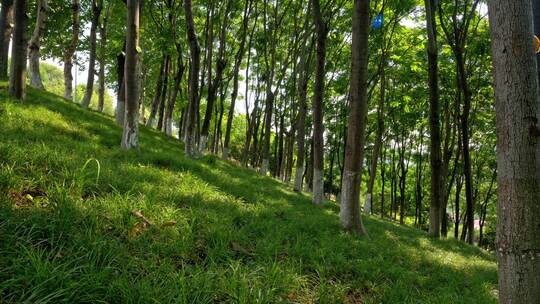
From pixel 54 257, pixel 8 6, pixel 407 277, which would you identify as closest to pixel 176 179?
pixel 54 257

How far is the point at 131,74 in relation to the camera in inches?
303

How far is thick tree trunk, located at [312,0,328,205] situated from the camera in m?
9.56

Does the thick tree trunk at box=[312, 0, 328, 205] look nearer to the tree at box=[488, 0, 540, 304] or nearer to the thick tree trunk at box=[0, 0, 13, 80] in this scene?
the tree at box=[488, 0, 540, 304]

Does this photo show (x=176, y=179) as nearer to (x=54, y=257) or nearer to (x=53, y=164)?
(x=53, y=164)

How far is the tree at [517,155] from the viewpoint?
6.40 ft

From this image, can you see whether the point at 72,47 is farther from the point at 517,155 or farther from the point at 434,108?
the point at 517,155

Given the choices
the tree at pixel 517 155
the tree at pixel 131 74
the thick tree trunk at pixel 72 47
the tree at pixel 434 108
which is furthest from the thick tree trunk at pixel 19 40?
the tree at pixel 434 108

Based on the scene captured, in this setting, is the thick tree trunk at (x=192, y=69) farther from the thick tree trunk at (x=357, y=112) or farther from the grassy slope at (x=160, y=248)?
the thick tree trunk at (x=357, y=112)

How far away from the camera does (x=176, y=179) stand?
6.30 m

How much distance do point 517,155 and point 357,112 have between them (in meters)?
4.54

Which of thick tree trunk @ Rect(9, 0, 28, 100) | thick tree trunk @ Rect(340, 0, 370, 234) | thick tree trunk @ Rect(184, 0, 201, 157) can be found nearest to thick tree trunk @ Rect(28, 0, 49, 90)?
thick tree trunk @ Rect(9, 0, 28, 100)

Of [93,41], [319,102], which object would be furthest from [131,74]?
[93,41]

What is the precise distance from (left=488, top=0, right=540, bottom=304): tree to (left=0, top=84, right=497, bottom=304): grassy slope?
1.79 meters

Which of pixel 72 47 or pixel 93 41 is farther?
pixel 93 41
